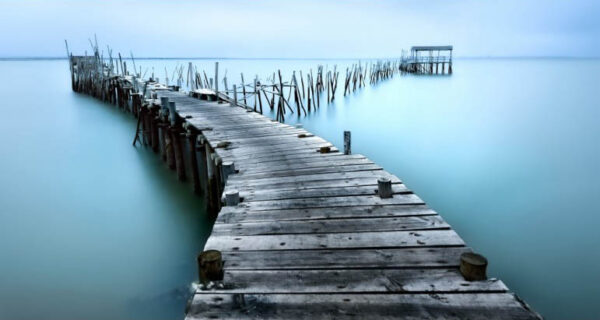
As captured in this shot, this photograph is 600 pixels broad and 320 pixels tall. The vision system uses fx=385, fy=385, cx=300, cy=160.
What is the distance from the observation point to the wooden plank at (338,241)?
2.99m

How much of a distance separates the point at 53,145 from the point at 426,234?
14.6m

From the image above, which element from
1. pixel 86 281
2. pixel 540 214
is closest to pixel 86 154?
pixel 86 281

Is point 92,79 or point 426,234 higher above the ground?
point 92,79

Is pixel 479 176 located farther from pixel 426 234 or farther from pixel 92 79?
pixel 92 79

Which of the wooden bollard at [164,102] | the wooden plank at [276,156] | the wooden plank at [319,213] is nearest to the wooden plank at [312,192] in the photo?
the wooden plank at [319,213]

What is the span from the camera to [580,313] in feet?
14.6

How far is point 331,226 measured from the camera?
341 centimetres

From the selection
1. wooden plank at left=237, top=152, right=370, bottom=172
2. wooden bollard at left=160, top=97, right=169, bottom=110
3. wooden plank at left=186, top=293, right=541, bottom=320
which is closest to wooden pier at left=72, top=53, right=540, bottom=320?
wooden plank at left=186, top=293, right=541, bottom=320

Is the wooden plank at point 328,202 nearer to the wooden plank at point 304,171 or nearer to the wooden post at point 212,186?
the wooden plank at point 304,171

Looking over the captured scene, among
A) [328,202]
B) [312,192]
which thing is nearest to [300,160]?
[312,192]

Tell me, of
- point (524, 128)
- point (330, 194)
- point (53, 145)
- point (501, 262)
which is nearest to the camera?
point (330, 194)

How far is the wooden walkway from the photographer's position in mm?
2230

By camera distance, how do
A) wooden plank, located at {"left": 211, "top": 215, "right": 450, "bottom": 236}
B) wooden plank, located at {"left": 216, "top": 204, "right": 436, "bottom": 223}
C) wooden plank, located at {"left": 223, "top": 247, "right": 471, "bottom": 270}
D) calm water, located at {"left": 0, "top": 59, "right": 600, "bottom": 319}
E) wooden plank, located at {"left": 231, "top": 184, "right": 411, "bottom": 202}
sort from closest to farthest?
1. wooden plank, located at {"left": 223, "top": 247, "right": 471, "bottom": 270}
2. wooden plank, located at {"left": 211, "top": 215, "right": 450, "bottom": 236}
3. wooden plank, located at {"left": 216, "top": 204, "right": 436, "bottom": 223}
4. wooden plank, located at {"left": 231, "top": 184, "right": 411, "bottom": 202}
5. calm water, located at {"left": 0, "top": 59, "right": 600, "bottom": 319}

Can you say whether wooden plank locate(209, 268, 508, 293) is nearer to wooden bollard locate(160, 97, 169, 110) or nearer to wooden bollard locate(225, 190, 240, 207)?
wooden bollard locate(225, 190, 240, 207)
